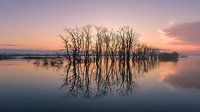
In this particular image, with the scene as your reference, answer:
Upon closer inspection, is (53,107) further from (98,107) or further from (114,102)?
(114,102)

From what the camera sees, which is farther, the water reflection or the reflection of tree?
the water reflection

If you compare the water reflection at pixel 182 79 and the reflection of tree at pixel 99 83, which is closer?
the reflection of tree at pixel 99 83

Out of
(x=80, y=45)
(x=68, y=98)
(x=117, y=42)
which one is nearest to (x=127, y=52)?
(x=117, y=42)

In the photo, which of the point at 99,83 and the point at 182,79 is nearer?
the point at 99,83

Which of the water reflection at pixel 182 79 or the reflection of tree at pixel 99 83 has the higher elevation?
the reflection of tree at pixel 99 83

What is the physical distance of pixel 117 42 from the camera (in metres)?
80.6

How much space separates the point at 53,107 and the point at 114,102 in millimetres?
2743

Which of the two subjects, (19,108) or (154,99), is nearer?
(19,108)

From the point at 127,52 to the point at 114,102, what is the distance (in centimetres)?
6531

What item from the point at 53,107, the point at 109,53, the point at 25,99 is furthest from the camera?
the point at 109,53

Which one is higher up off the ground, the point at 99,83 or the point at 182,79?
the point at 99,83

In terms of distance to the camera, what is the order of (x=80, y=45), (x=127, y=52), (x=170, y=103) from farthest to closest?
(x=127, y=52) → (x=80, y=45) → (x=170, y=103)

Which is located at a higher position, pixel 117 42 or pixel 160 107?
pixel 117 42

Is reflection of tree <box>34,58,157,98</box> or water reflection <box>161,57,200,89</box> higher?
reflection of tree <box>34,58,157,98</box>
